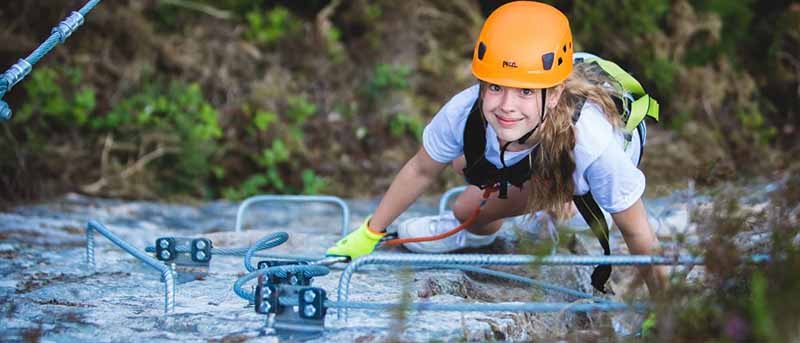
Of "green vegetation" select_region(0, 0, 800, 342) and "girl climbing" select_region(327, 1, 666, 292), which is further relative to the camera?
"green vegetation" select_region(0, 0, 800, 342)

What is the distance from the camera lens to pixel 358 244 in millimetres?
4102

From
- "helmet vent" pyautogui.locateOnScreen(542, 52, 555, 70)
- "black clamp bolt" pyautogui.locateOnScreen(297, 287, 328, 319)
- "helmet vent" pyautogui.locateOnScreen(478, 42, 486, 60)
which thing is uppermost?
"helmet vent" pyautogui.locateOnScreen(478, 42, 486, 60)

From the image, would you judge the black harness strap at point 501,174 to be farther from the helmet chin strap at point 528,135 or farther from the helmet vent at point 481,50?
the helmet vent at point 481,50

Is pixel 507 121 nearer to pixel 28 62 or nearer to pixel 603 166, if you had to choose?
pixel 603 166

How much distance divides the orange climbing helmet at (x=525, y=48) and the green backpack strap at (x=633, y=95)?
0.38m

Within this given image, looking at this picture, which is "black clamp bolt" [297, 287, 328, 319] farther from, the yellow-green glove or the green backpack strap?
the green backpack strap

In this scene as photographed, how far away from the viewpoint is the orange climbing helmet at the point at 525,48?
11.0 feet

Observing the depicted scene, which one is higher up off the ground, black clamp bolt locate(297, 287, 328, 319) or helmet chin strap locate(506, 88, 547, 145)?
helmet chin strap locate(506, 88, 547, 145)

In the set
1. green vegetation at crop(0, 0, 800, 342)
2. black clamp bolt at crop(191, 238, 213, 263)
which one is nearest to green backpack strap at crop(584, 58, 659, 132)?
black clamp bolt at crop(191, 238, 213, 263)

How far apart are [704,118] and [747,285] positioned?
5762 mm

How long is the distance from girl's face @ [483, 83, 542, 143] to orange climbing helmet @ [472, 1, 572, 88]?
7 centimetres

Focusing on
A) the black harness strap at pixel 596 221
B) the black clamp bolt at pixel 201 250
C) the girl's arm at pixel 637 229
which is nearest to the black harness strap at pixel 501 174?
the black harness strap at pixel 596 221

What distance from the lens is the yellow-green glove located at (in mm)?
4086

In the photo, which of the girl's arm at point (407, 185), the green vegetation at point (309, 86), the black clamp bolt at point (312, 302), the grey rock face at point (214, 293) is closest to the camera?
the black clamp bolt at point (312, 302)
